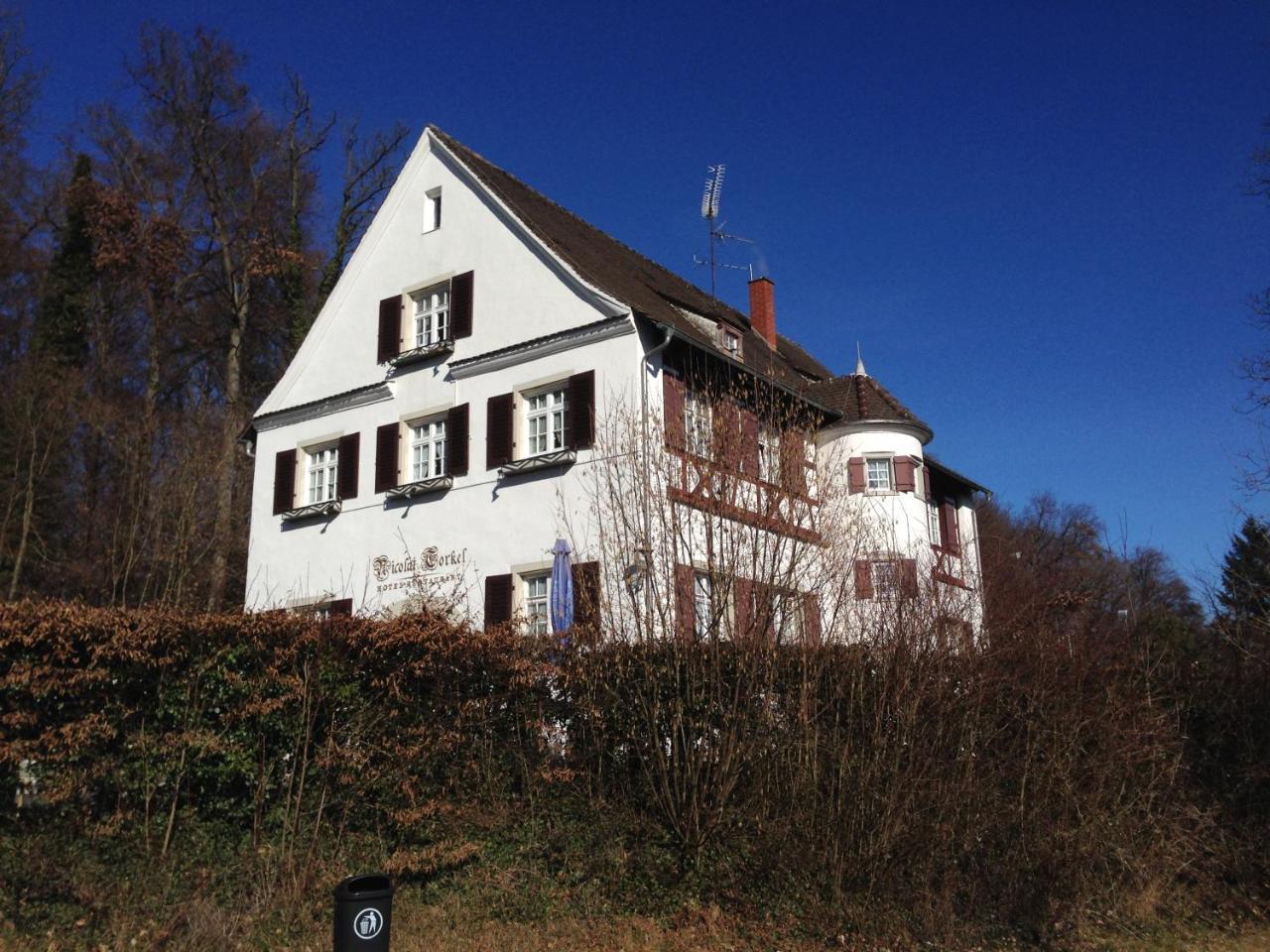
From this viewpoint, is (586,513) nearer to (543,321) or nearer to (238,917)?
(543,321)

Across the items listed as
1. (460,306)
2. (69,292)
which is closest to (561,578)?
(460,306)

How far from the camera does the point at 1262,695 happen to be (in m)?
12.7

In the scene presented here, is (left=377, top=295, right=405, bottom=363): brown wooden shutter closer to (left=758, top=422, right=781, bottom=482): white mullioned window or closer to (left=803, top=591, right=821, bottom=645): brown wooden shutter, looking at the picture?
(left=758, top=422, right=781, bottom=482): white mullioned window

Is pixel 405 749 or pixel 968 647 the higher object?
pixel 968 647

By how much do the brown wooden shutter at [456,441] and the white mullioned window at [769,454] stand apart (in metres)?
8.54

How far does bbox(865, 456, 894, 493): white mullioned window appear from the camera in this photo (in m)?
24.0

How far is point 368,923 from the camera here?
6973 mm

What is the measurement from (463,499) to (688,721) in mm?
9832

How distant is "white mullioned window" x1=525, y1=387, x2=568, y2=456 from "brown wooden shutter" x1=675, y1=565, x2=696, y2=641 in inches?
314

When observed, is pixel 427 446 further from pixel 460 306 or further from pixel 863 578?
pixel 863 578

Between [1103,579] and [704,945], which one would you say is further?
[1103,579]

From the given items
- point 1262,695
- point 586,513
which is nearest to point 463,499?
point 586,513

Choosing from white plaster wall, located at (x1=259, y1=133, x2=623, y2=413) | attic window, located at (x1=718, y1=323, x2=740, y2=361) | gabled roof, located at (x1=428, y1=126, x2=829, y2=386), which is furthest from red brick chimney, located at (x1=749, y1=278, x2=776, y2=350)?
white plaster wall, located at (x1=259, y1=133, x2=623, y2=413)

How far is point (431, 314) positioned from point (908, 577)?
1265 cm
